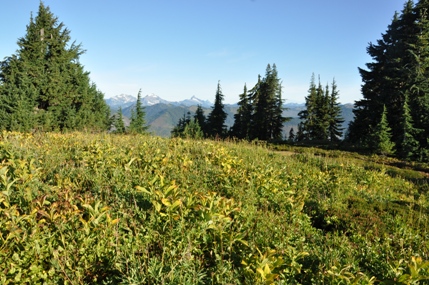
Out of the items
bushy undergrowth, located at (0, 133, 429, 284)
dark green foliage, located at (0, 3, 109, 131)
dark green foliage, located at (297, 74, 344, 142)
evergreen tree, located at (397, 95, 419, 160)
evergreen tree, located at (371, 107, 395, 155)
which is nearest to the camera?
bushy undergrowth, located at (0, 133, 429, 284)

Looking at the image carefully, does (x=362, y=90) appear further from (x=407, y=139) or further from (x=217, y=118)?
(x=217, y=118)

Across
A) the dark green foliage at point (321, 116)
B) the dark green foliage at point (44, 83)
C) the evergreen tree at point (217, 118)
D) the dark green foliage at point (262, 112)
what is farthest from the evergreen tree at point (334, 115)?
the dark green foliage at point (44, 83)

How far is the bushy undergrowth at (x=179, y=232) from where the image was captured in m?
2.81

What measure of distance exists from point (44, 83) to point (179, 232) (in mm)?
25374

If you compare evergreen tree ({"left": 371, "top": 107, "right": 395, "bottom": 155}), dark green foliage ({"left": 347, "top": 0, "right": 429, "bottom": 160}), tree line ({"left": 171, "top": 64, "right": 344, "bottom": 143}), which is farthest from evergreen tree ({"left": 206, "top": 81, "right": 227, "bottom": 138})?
evergreen tree ({"left": 371, "top": 107, "right": 395, "bottom": 155})

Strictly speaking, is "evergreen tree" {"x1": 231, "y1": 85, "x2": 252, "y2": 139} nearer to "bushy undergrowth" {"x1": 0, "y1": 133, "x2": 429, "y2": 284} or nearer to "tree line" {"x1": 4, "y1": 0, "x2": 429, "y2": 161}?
"tree line" {"x1": 4, "y1": 0, "x2": 429, "y2": 161}

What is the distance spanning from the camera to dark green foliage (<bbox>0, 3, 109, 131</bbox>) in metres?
20.1

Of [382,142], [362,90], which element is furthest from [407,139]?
[362,90]

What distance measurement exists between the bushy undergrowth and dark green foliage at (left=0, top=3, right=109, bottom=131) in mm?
16956

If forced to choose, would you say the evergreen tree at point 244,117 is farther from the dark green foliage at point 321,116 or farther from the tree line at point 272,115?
the dark green foliage at point 321,116

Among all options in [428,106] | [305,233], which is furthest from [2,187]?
[428,106]

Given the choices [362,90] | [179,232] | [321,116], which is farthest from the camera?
[321,116]

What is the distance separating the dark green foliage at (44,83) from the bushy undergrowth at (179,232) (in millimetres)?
16956

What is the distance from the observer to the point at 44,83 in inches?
912
